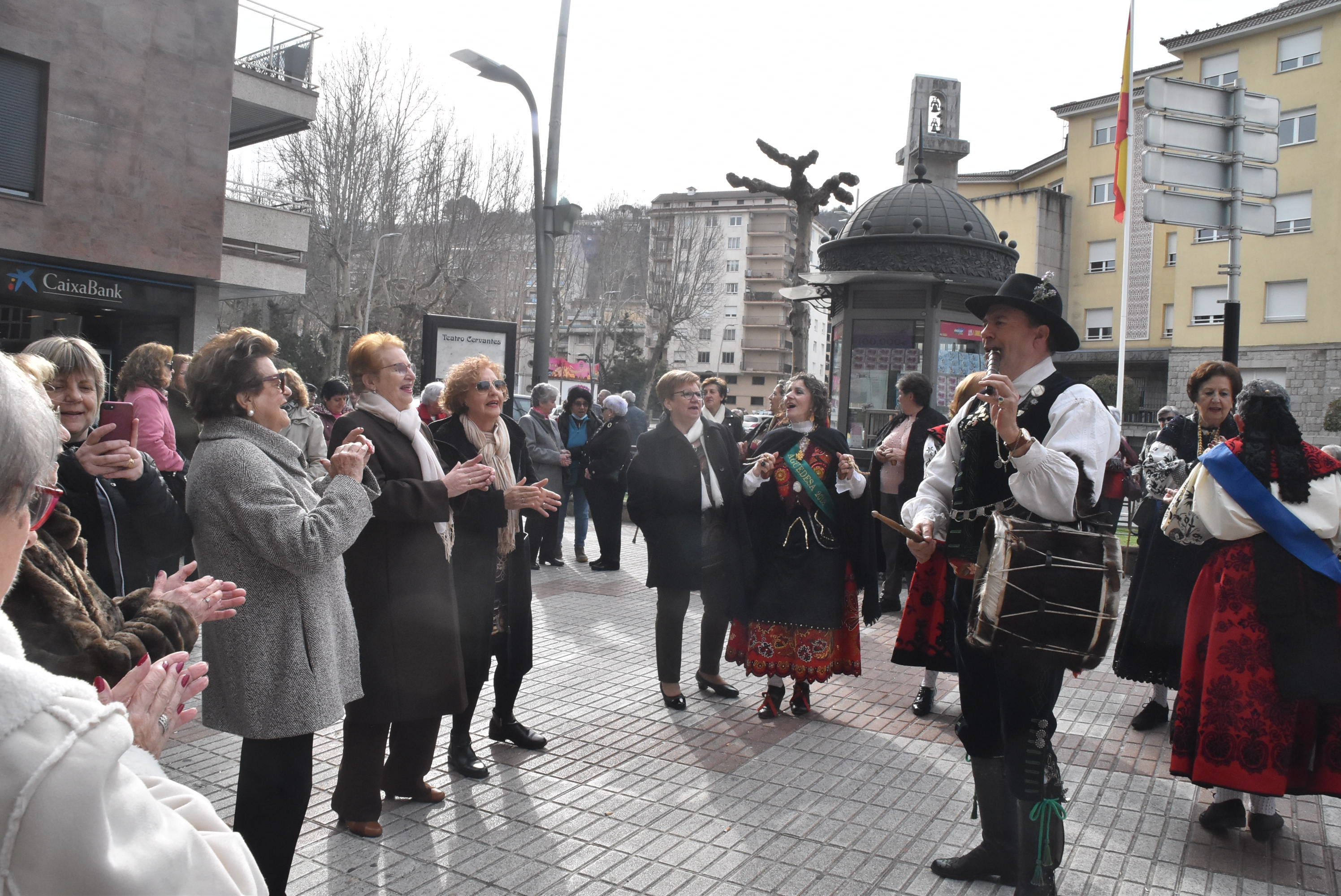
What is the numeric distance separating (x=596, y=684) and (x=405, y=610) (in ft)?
9.18

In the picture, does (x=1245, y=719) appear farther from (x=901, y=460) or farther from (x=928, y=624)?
(x=901, y=460)

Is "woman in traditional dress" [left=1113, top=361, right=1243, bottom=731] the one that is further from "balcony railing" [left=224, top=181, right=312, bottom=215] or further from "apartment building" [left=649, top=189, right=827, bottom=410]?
"apartment building" [left=649, top=189, right=827, bottom=410]

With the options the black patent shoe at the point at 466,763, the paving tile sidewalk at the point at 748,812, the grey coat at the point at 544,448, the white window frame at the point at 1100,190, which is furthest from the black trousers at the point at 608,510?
the white window frame at the point at 1100,190

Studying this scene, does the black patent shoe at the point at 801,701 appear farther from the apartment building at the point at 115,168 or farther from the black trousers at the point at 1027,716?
the apartment building at the point at 115,168

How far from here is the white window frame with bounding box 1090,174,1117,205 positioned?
41.7 meters

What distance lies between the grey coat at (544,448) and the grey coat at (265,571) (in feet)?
23.7

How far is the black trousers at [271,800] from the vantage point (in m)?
3.08

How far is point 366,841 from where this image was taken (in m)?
3.91

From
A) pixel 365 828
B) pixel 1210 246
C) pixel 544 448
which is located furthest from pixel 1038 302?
pixel 1210 246

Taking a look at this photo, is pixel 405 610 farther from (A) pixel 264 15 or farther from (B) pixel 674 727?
(A) pixel 264 15

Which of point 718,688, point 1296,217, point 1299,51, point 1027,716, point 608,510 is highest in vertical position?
point 1299,51

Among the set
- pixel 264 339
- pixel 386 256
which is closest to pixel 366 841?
pixel 264 339

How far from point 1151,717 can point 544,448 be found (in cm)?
665

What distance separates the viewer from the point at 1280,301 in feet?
107
